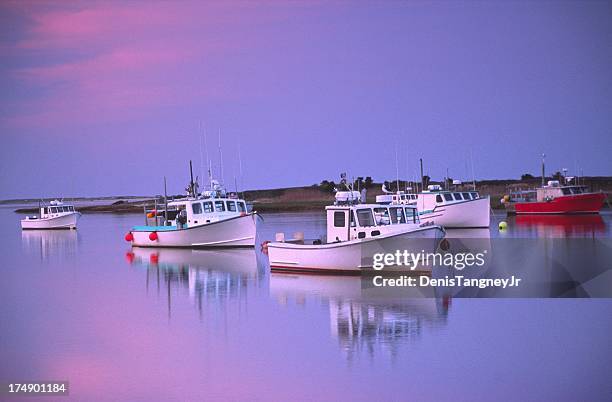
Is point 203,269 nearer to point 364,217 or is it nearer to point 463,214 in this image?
point 364,217

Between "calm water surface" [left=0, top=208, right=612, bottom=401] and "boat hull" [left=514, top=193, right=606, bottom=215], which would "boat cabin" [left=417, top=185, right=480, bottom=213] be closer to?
"boat hull" [left=514, top=193, right=606, bottom=215]

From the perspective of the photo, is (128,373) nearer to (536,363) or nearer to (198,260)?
(536,363)

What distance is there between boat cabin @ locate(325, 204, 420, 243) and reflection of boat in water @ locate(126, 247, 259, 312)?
313cm

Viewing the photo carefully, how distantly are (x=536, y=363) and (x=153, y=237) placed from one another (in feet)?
94.3

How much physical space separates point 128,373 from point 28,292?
13.3 meters

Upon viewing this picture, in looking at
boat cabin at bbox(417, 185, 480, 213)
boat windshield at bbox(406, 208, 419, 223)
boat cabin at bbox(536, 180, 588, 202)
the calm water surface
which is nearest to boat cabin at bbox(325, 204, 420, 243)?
boat windshield at bbox(406, 208, 419, 223)

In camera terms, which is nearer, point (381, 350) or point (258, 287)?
point (381, 350)

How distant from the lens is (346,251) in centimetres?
2517

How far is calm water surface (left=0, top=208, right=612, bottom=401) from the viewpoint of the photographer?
1352 centimetres

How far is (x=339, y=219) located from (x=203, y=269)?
6943 mm

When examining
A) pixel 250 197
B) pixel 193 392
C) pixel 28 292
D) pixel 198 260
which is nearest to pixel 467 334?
pixel 193 392

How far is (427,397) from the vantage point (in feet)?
42.0

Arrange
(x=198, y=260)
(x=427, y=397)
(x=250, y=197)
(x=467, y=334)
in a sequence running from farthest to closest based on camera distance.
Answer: (x=250, y=197), (x=198, y=260), (x=467, y=334), (x=427, y=397)

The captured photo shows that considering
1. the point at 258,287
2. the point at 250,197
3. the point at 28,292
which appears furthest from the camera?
the point at 250,197
